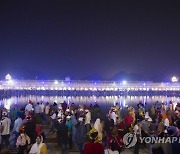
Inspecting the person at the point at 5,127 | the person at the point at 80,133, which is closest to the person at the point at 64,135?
the person at the point at 80,133

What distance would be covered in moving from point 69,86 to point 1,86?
2013 centimetres

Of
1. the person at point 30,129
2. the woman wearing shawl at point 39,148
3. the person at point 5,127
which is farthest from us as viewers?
the person at point 5,127

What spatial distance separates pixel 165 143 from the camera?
635 cm

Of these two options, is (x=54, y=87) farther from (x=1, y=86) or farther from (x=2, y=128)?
(x=2, y=128)

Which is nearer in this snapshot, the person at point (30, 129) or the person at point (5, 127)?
the person at point (30, 129)

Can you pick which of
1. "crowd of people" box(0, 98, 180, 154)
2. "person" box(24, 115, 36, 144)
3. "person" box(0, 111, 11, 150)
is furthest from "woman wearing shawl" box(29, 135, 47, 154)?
"person" box(0, 111, 11, 150)

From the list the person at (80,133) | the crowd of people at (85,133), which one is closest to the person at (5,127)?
the crowd of people at (85,133)

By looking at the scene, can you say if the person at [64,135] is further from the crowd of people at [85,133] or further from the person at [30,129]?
the person at [30,129]

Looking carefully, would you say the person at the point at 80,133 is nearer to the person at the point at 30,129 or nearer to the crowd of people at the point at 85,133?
the crowd of people at the point at 85,133

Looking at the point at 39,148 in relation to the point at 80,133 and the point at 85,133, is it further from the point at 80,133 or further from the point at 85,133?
the point at 85,133

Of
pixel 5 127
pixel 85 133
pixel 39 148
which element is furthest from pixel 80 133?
pixel 39 148

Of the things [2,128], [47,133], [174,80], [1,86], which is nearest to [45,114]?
[47,133]

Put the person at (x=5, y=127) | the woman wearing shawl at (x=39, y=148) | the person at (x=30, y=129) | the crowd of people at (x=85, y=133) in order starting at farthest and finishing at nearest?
1. the person at (x=5, y=127)
2. the person at (x=30, y=129)
3. the woman wearing shawl at (x=39, y=148)
4. the crowd of people at (x=85, y=133)

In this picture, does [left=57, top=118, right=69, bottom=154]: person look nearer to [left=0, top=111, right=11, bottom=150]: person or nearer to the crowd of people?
the crowd of people
